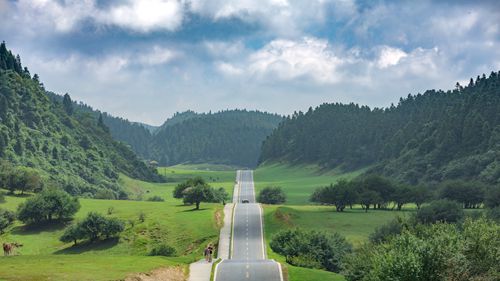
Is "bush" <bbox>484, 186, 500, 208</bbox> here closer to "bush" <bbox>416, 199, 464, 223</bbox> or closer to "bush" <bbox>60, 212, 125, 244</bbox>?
"bush" <bbox>416, 199, 464, 223</bbox>

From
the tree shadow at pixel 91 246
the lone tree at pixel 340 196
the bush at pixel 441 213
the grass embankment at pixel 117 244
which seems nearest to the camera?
the grass embankment at pixel 117 244

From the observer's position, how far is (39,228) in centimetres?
Answer: 11400

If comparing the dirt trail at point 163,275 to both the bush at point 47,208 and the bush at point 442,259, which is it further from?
the bush at point 47,208

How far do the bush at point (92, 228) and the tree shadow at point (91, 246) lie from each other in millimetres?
1121

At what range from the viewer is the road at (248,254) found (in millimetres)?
53969

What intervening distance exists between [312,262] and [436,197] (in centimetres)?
8682

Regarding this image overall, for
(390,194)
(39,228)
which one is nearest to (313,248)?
(39,228)

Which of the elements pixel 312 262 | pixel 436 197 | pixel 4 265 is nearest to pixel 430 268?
pixel 312 262

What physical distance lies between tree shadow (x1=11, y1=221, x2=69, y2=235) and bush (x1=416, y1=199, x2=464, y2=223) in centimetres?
7840

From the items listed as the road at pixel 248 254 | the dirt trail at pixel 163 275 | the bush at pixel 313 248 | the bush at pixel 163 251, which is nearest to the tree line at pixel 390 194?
the road at pixel 248 254

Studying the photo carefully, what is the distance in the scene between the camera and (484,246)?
43.6 meters

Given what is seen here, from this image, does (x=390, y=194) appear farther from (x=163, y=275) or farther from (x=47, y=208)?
(x=163, y=275)

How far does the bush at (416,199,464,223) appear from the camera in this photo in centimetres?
10881

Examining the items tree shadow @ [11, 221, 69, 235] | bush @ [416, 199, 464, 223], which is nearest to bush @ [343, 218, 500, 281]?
bush @ [416, 199, 464, 223]
